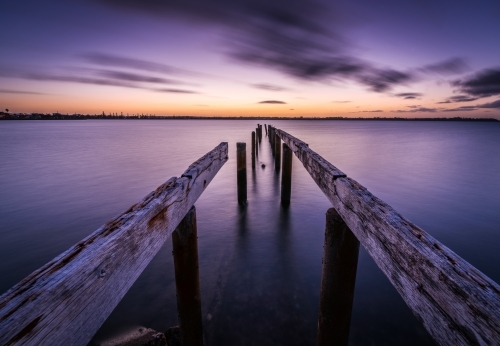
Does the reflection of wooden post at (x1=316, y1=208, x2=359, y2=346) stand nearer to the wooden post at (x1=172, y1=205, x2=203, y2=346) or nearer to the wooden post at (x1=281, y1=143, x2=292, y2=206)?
the wooden post at (x1=172, y1=205, x2=203, y2=346)

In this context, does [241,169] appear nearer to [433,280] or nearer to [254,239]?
[254,239]

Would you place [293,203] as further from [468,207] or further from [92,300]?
[92,300]

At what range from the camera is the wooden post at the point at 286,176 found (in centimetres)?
726

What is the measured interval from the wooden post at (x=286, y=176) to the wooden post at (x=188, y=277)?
522 cm

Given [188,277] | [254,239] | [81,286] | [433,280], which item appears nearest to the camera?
[81,286]

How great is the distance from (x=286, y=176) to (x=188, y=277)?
5.44 metres

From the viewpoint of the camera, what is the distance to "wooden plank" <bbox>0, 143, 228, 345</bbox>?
2.12 ft

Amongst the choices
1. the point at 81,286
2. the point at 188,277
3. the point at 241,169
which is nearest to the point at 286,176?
→ the point at 241,169

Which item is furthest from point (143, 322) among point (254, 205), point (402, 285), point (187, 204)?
point (254, 205)

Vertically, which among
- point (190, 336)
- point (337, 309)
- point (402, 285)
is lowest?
point (190, 336)

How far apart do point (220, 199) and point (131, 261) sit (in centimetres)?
737

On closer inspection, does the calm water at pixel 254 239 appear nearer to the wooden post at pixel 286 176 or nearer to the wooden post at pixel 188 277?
the wooden post at pixel 286 176

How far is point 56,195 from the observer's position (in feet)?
28.5

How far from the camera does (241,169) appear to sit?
7457 mm
